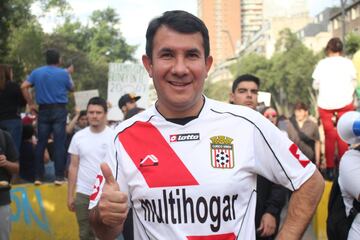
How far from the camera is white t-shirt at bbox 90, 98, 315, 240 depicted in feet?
9.34

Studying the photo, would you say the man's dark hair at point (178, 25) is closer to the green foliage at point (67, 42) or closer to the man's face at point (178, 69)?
the man's face at point (178, 69)

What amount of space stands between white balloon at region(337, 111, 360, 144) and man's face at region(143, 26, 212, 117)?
7.17ft

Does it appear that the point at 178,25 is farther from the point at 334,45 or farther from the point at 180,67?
the point at 334,45

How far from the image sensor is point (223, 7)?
561 feet

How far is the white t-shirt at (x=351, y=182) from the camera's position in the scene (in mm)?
4379

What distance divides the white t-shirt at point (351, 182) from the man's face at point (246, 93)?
6.25 feet

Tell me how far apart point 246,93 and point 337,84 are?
258 cm

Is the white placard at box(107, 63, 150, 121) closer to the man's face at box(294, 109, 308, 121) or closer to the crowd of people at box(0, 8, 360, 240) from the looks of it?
the man's face at box(294, 109, 308, 121)

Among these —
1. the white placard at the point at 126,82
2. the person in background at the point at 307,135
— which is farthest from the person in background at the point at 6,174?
the white placard at the point at 126,82

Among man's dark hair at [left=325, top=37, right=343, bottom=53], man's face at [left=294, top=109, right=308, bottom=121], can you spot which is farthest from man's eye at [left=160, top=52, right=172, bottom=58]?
man's face at [left=294, top=109, right=308, bottom=121]

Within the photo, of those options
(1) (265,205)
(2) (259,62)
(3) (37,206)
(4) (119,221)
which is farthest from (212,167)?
(2) (259,62)

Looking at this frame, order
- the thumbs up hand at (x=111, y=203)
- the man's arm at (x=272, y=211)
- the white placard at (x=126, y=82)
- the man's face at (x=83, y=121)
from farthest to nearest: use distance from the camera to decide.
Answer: the white placard at (x=126, y=82), the man's face at (x=83, y=121), the man's arm at (x=272, y=211), the thumbs up hand at (x=111, y=203)

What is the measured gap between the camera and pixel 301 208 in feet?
9.55

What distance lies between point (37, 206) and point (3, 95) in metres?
1.94
